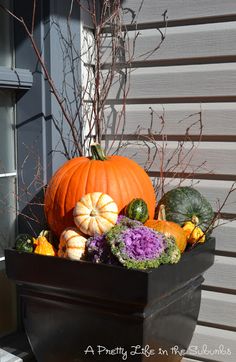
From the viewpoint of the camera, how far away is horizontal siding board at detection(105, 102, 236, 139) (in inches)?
99.2

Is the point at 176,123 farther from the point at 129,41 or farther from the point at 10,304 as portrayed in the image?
the point at 10,304

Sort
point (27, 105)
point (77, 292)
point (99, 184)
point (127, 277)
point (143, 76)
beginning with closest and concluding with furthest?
point (127, 277) < point (77, 292) < point (99, 184) < point (27, 105) < point (143, 76)

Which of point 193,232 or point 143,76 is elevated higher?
point 143,76

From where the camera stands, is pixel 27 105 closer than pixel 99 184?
No

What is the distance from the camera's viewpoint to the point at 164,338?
212 cm

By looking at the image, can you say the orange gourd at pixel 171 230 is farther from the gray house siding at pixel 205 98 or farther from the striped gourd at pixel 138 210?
the gray house siding at pixel 205 98

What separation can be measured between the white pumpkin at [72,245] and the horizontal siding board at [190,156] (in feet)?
2.38

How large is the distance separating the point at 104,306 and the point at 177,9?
1.47 m

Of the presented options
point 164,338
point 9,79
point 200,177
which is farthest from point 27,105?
point 164,338

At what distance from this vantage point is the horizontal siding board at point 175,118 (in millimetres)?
2520

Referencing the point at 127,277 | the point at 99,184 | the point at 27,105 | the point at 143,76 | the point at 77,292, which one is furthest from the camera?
the point at 143,76

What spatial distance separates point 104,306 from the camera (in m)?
1.98

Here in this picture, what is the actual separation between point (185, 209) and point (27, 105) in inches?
34.2

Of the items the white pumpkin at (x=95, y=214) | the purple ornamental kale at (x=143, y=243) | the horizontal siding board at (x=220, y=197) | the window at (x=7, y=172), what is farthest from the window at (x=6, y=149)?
the horizontal siding board at (x=220, y=197)
